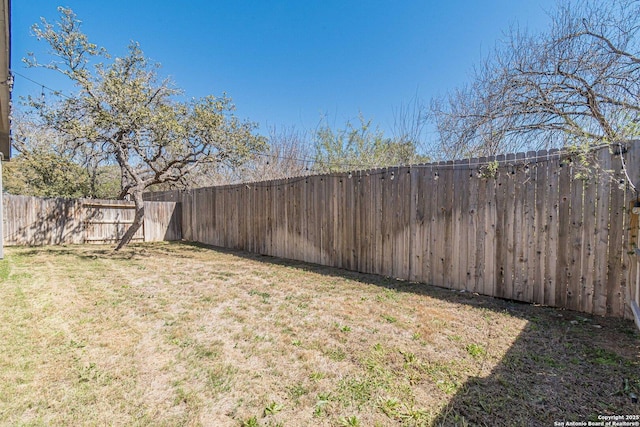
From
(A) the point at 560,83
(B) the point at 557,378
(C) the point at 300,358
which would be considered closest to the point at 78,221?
(C) the point at 300,358

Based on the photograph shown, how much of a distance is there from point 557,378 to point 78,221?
11.4 m

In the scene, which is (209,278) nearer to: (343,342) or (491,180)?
(343,342)

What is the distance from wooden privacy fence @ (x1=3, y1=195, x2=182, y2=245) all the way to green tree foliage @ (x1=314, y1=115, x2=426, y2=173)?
5.86 meters

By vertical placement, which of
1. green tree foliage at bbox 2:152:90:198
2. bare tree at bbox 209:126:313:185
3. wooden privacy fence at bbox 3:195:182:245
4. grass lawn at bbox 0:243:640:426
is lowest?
grass lawn at bbox 0:243:640:426

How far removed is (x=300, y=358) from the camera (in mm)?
2170

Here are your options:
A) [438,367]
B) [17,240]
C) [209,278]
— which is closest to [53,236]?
[17,240]

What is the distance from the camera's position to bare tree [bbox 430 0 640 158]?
4.01 metres

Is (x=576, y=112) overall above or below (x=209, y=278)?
above

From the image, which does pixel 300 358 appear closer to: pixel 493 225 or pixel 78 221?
pixel 493 225

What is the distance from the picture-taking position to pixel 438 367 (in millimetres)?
2039

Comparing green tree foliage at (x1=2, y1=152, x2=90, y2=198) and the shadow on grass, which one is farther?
green tree foliage at (x1=2, y1=152, x2=90, y2=198)

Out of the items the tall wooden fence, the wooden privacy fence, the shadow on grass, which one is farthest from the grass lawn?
the wooden privacy fence

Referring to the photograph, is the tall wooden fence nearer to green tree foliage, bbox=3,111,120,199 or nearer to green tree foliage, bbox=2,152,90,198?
green tree foliage, bbox=3,111,120,199

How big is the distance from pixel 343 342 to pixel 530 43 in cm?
558
